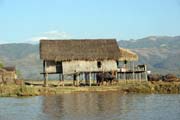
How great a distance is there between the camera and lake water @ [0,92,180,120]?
32.4 m

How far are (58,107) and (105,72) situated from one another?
78.7 ft

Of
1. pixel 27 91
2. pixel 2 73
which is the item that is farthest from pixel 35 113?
pixel 2 73

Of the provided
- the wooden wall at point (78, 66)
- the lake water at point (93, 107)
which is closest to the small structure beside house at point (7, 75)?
the wooden wall at point (78, 66)

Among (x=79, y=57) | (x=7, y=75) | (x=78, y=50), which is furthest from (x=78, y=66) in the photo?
(x=7, y=75)

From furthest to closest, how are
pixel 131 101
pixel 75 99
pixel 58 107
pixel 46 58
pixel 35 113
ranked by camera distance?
pixel 46 58
pixel 75 99
pixel 131 101
pixel 58 107
pixel 35 113

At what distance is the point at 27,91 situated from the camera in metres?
49.9

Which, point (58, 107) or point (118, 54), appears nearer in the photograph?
point (58, 107)

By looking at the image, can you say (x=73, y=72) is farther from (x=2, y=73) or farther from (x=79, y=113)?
(x=79, y=113)

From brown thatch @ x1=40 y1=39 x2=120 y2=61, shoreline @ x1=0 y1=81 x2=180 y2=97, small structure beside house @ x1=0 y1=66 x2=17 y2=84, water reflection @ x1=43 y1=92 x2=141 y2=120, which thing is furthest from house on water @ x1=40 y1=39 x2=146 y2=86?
water reflection @ x1=43 y1=92 x2=141 y2=120

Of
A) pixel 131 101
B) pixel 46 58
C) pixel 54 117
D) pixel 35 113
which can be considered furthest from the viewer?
pixel 46 58

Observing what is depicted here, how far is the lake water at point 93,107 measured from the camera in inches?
1275

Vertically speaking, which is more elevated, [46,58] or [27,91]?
[46,58]

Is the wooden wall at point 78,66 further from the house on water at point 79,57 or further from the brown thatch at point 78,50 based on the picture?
the brown thatch at point 78,50

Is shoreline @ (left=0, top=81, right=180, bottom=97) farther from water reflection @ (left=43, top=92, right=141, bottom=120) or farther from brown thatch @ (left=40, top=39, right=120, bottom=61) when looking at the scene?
brown thatch @ (left=40, top=39, right=120, bottom=61)
